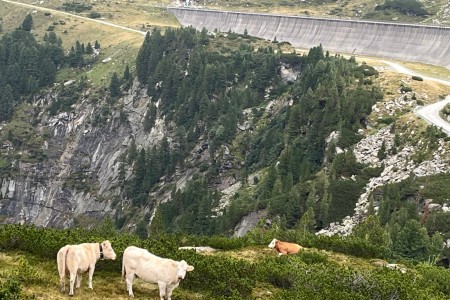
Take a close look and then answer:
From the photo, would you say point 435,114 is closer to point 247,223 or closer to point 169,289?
point 247,223

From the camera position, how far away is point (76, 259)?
61.5 ft

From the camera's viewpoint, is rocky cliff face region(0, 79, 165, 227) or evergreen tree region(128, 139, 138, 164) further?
rocky cliff face region(0, 79, 165, 227)

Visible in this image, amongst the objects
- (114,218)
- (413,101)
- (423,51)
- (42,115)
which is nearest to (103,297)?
(413,101)

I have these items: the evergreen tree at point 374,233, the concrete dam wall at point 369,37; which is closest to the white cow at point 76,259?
the evergreen tree at point 374,233

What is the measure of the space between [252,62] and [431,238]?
10257 cm

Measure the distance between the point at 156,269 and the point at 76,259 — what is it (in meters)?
3.01

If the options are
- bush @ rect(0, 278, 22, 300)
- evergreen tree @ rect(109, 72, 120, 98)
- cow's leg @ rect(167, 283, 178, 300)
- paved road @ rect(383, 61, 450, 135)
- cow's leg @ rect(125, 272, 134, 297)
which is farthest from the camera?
evergreen tree @ rect(109, 72, 120, 98)

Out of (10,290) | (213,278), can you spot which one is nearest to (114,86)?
(213,278)

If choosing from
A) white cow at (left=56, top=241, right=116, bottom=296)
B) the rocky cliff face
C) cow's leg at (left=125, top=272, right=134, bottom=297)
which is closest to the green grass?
cow's leg at (left=125, top=272, right=134, bottom=297)

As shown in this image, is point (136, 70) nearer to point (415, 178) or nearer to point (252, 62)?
point (252, 62)

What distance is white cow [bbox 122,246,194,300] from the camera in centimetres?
1931

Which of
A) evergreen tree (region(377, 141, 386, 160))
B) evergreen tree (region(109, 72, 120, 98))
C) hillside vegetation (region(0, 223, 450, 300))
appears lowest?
evergreen tree (region(109, 72, 120, 98))

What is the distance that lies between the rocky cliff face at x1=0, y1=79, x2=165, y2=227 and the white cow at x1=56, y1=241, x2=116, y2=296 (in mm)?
137727

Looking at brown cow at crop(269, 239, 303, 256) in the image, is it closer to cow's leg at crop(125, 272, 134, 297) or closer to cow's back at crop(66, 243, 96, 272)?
cow's leg at crop(125, 272, 134, 297)
